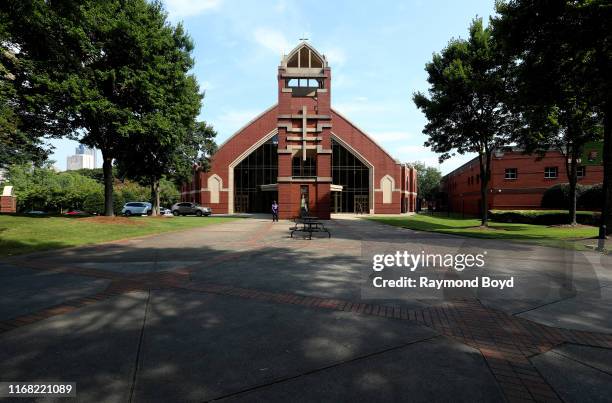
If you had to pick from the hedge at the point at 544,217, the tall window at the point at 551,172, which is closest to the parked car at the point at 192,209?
the hedge at the point at 544,217

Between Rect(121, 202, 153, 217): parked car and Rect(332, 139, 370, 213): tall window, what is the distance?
2745 cm

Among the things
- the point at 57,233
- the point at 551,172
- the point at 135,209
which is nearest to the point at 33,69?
the point at 57,233

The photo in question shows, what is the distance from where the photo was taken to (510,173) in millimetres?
38906

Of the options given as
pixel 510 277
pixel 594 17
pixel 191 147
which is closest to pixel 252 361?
pixel 510 277

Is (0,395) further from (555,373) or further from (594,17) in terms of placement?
(594,17)

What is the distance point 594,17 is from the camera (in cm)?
1238

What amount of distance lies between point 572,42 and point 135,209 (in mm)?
42798

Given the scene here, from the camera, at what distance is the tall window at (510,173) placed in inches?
1523

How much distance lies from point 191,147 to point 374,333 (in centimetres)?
3548

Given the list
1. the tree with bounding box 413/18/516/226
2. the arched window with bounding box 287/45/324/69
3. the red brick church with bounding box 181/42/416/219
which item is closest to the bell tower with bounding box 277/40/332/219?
the arched window with bounding box 287/45/324/69

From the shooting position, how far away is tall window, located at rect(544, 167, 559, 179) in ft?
123

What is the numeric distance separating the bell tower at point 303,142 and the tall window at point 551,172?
2597 cm

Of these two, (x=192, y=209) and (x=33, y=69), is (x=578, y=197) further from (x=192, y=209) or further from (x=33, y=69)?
(x=33, y=69)

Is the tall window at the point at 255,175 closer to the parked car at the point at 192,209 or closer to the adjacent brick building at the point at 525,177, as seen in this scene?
the parked car at the point at 192,209
